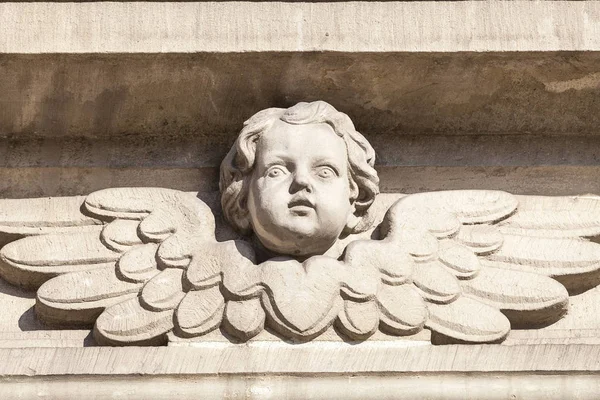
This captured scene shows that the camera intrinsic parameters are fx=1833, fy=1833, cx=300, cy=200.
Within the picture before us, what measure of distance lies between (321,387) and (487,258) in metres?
0.64

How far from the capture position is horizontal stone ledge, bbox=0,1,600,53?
15.8ft

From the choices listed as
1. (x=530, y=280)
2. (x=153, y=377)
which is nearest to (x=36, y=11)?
(x=153, y=377)

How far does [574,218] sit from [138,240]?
1.16 metres

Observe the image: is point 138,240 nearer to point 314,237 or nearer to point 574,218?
point 314,237

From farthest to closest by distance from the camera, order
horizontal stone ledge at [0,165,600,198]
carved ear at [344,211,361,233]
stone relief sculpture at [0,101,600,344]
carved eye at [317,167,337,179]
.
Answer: horizontal stone ledge at [0,165,600,198] < carved ear at [344,211,361,233] < carved eye at [317,167,337,179] < stone relief sculpture at [0,101,600,344]

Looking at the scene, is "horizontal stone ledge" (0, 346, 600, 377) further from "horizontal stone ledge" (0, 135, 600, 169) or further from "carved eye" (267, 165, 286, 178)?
"horizontal stone ledge" (0, 135, 600, 169)

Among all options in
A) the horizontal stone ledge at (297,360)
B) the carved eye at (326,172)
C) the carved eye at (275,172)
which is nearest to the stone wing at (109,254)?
the horizontal stone ledge at (297,360)

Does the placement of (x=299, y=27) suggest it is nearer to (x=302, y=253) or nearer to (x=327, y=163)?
(x=327, y=163)

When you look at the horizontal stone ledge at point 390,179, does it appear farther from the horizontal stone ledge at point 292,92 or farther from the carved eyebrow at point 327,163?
the carved eyebrow at point 327,163

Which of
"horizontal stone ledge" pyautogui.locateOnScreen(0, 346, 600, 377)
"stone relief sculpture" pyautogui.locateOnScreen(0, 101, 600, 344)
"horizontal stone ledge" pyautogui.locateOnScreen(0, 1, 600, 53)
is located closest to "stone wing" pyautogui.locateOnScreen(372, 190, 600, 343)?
"stone relief sculpture" pyautogui.locateOnScreen(0, 101, 600, 344)

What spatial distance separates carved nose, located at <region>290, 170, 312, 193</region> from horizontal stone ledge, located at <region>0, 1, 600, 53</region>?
1.19 ft

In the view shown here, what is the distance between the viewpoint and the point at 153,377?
4.44 meters

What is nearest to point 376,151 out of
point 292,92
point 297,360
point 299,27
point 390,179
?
point 390,179

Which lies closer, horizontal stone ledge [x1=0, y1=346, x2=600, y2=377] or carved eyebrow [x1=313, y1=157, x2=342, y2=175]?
horizontal stone ledge [x1=0, y1=346, x2=600, y2=377]
